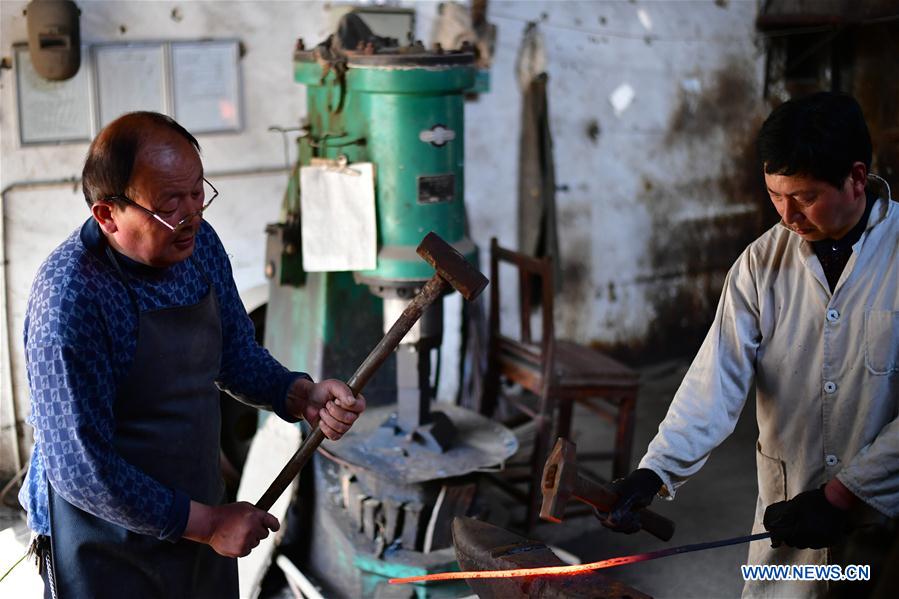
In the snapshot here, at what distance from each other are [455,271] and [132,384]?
2.70 ft

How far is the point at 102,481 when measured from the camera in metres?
1.83

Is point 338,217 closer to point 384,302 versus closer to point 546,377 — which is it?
point 384,302

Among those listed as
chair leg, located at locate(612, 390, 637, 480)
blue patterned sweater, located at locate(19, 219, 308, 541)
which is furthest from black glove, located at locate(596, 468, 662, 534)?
chair leg, located at locate(612, 390, 637, 480)

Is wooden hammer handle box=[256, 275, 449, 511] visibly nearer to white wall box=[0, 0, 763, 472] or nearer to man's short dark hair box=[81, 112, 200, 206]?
man's short dark hair box=[81, 112, 200, 206]

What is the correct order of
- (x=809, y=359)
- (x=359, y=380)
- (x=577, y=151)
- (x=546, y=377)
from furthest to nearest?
(x=577, y=151), (x=546, y=377), (x=359, y=380), (x=809, y=359)

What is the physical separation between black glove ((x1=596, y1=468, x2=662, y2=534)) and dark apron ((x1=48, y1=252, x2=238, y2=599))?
0.87 m

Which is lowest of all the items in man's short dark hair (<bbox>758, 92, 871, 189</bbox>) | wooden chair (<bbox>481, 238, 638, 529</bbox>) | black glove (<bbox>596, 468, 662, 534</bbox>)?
wooden chair (<bbox>481, 238, 638, 529</bbox>)

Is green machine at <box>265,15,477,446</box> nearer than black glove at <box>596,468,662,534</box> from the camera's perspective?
No

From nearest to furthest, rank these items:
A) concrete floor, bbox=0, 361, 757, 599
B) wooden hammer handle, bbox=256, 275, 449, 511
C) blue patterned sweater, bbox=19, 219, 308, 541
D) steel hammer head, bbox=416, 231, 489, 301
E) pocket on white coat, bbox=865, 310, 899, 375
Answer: blue patterned sweater, bbox=19, 219, 308, 541
pocket on white coat, bbox=865, 310, 899, 375
wooden hammer handle, bbox=256, 275, 449, 511
steel hammer head, bbox=416, 231, 489, 301
concrete floor, bbox=0, 361, 757, 599

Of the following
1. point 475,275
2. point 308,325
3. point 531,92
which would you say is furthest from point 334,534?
point 531,92

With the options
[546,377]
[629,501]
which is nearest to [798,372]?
[629,501]

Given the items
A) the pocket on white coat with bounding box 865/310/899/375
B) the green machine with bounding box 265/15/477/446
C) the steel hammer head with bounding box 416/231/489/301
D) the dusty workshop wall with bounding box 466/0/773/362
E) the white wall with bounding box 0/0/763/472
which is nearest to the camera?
the pocket on white coat with bounding box 865/310/899/375

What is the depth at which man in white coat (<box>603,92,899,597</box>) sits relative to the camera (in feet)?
6.50

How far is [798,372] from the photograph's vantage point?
2201 mm
